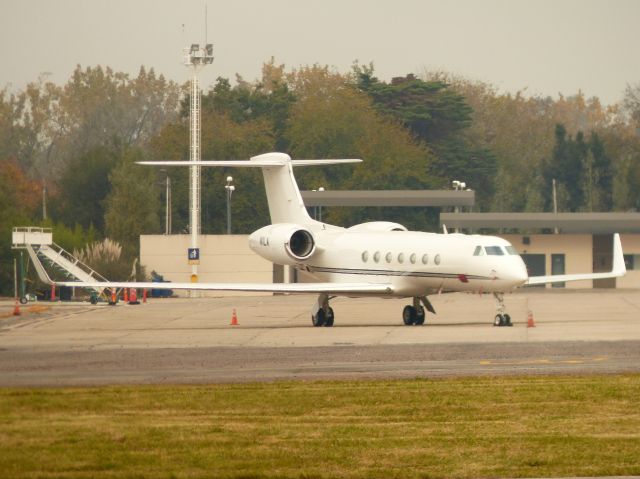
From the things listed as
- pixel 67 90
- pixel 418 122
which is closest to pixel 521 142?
pixel 418 122

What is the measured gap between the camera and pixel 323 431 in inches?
597

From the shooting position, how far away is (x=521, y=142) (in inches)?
4781

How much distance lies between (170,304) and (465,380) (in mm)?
32433

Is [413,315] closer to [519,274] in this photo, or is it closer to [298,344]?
[519,274]

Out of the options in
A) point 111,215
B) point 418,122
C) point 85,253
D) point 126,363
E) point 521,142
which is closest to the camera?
point 126,363

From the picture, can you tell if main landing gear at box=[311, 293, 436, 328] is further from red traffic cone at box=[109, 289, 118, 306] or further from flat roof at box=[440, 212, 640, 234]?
flat roof at box=[440, 212, 640, 234]

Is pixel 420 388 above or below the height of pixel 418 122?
below

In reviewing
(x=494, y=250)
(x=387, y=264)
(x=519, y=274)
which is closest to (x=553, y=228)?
(x=387, y=264)

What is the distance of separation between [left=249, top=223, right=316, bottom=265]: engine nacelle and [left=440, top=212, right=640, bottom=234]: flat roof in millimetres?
32108

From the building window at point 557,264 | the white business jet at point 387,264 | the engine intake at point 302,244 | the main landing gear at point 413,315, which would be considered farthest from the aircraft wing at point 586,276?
the building window at point 557,264

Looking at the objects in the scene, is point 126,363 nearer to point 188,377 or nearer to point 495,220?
point 188,377

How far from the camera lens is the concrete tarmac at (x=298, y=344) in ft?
72.6

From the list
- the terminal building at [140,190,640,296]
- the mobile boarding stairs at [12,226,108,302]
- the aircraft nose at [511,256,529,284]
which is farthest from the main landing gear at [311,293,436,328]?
the terminal building at [140,190,640,296]

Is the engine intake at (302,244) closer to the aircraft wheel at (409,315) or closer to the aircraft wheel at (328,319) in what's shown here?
the aircraft wheel at (328,319)
